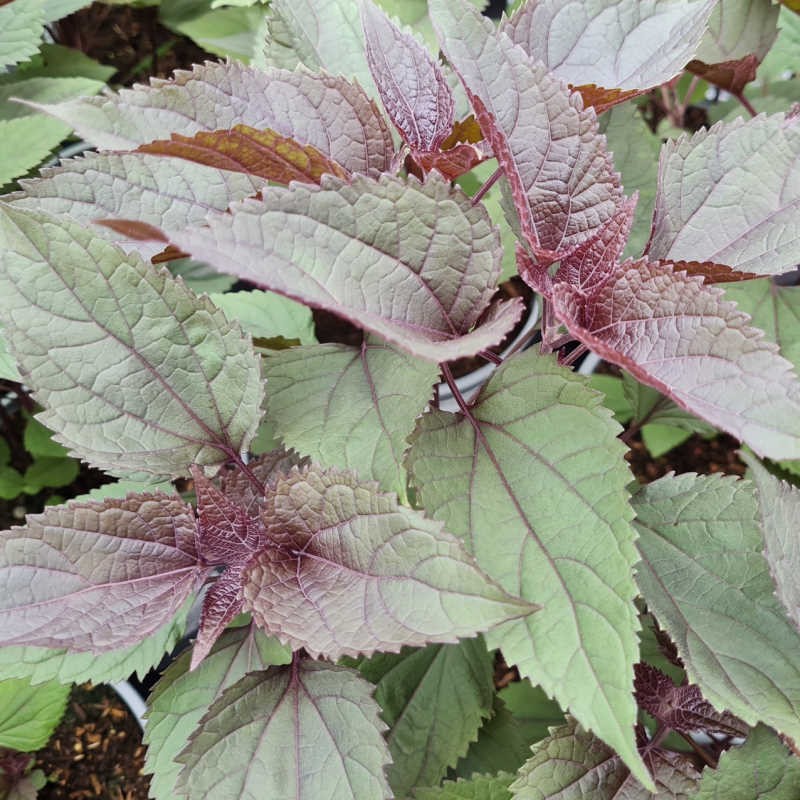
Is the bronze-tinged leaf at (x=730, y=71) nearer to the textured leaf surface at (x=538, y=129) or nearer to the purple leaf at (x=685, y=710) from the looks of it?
the textured leaf surface at (x=538, y=129)

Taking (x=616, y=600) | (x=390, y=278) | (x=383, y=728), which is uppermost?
(x=390, y=278)

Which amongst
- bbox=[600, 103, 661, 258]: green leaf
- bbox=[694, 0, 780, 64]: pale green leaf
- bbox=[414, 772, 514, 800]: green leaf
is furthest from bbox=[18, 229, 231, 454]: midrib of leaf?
bbox=[694, 0, 780, 64]: pale green leaf

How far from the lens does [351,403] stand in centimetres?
63

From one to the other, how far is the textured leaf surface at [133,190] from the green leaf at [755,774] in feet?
1.90

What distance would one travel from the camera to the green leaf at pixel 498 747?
0.86m

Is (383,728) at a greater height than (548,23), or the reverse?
(548,23)

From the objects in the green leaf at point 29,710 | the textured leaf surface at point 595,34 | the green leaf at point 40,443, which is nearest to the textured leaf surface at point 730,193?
the textured leaf surface at point 595,34

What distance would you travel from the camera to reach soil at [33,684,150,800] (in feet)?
3.22

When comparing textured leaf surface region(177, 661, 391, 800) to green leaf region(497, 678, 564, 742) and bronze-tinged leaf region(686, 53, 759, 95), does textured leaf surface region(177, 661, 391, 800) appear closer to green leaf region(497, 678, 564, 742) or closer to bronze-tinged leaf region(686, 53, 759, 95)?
green leaf region(497, 678, 564, 742)

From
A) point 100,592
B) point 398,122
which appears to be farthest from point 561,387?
point 100,592

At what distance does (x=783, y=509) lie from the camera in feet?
1.97

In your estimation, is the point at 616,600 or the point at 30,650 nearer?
the point at 616,600

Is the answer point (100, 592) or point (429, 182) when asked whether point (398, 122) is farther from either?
point (100, 592)

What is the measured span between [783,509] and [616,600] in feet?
0.55
